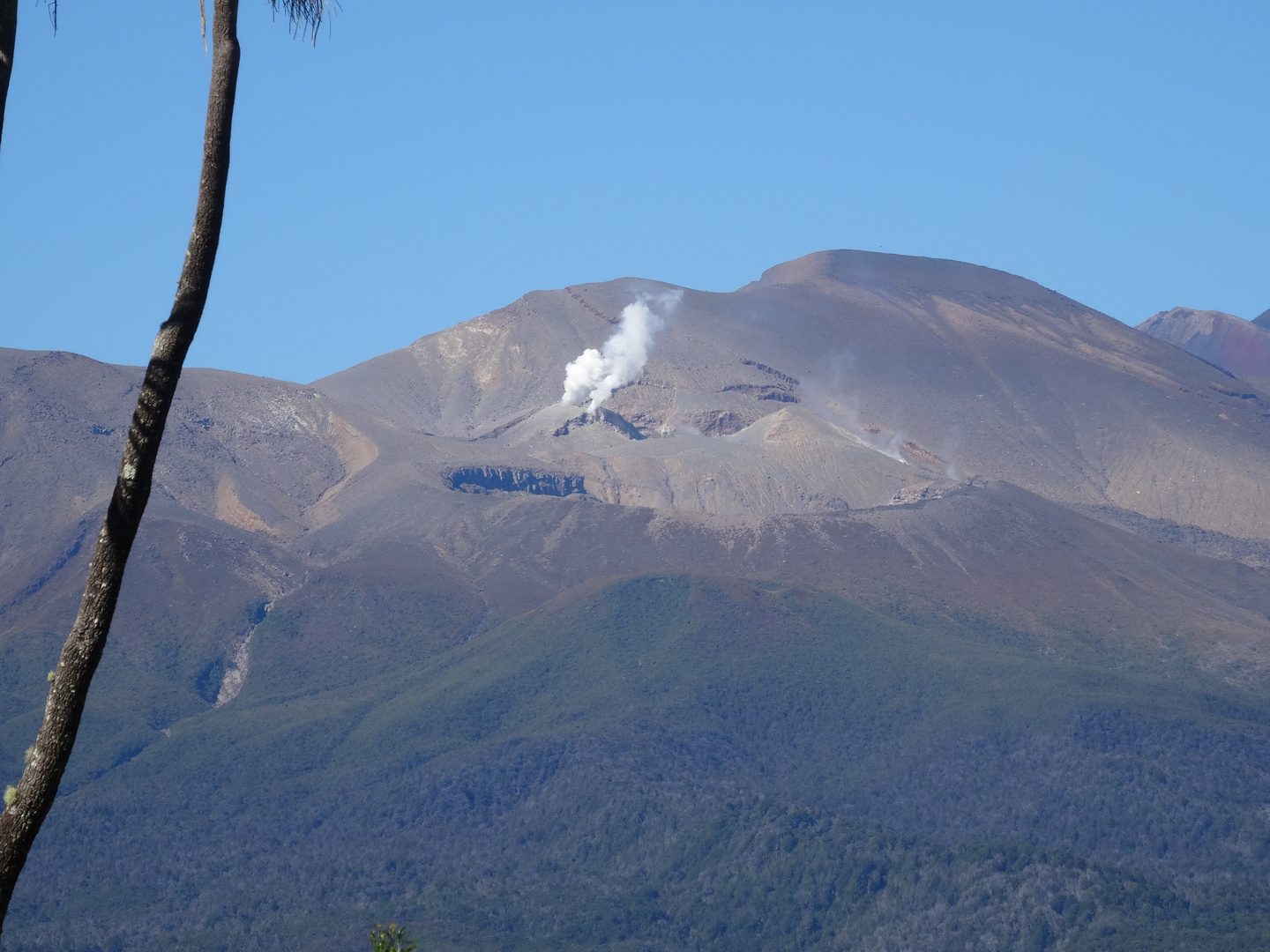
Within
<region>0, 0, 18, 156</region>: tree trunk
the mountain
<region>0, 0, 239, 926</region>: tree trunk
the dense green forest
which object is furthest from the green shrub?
the mountain

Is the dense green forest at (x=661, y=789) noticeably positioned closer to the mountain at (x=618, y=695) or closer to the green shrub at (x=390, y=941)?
the mountain at (x=618, y=695)

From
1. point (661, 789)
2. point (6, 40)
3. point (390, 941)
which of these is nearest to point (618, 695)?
point (661, 789)

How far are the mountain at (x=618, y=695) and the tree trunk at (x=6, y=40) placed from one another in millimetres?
71140

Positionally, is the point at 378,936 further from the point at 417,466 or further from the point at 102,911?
the point at 417,466

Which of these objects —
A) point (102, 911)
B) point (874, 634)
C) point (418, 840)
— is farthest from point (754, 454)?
point (102, 911)

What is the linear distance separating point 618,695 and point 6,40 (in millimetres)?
114930

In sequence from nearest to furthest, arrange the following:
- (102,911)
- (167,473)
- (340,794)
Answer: (102,911) → (340,794) → (167,473)

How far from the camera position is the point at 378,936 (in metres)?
12.9

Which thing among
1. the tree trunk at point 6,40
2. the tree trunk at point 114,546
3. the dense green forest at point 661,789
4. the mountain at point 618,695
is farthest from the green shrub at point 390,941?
the mountain at point 618,695

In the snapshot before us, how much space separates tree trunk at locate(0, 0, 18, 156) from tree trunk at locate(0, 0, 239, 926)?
8cm

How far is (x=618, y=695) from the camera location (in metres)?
123

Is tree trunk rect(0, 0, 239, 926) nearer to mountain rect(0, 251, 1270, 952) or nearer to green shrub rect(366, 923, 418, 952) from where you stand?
green shrub rect(366, 923, 418, 952)

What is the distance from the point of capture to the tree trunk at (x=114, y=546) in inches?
342

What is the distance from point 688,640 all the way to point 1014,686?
2637cm
